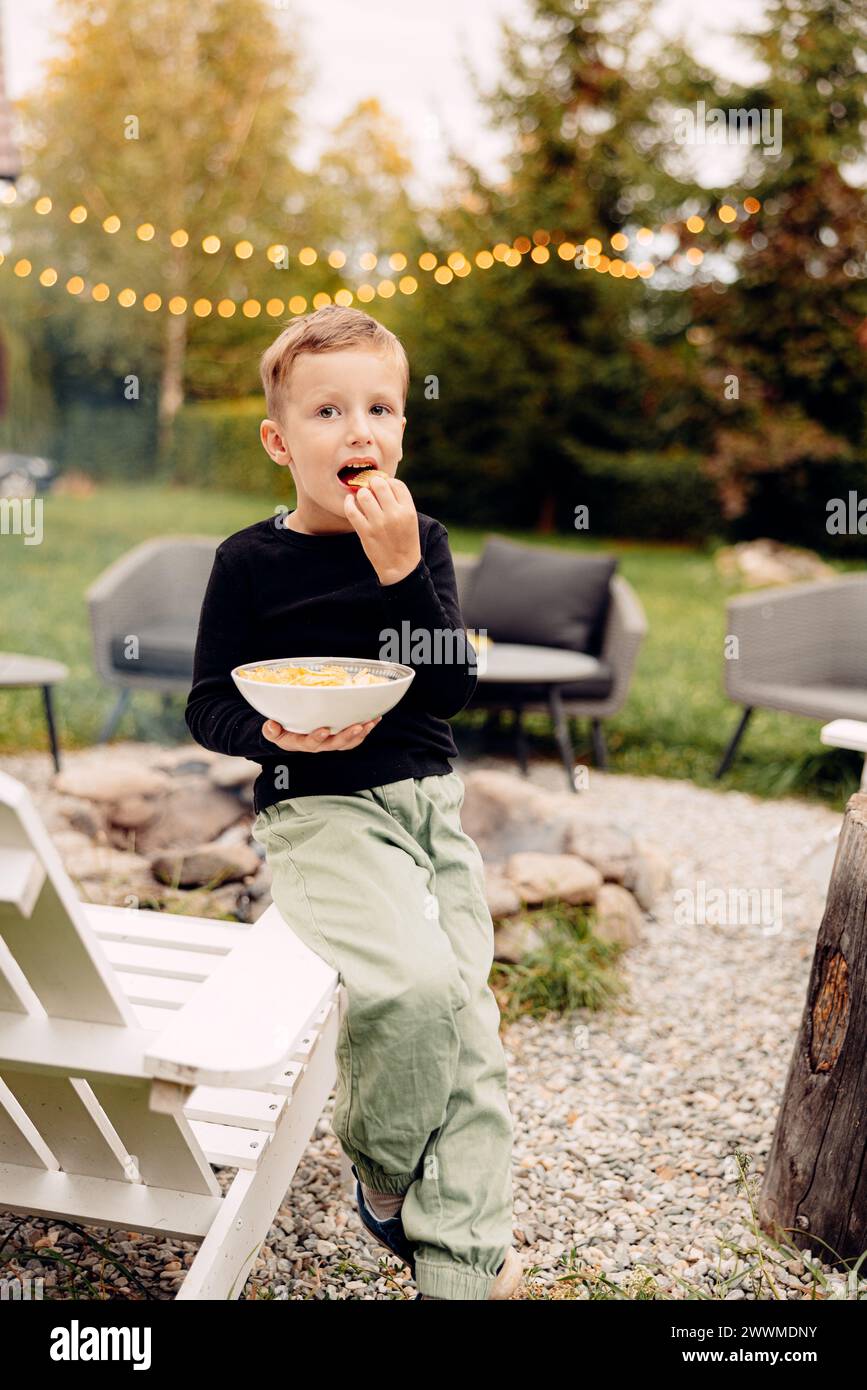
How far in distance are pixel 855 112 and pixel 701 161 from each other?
1.86m

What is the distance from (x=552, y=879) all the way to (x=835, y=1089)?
55.4 inches

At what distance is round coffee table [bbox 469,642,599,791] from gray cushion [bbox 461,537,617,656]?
0.08 meters

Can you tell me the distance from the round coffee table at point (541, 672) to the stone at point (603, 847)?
1.01 metres

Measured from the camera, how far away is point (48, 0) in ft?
52.7

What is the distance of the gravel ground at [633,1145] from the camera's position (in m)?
1.80

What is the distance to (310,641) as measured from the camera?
1.75m

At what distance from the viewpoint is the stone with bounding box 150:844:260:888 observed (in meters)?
3.16

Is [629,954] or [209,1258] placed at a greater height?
[209,1258]

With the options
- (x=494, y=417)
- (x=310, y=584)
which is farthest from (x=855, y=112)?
(x=310, y=584)

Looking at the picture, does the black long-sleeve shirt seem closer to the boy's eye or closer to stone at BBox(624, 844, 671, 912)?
the boy's eye

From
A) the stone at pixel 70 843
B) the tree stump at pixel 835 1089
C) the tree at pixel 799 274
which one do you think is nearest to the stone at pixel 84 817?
the stone at pixel 70 843

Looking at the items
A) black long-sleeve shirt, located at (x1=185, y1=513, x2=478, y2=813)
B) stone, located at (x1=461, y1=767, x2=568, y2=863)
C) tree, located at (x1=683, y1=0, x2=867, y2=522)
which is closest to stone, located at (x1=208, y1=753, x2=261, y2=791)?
stone, located at (x1=461, y1=767, x2=568, y2=863)
